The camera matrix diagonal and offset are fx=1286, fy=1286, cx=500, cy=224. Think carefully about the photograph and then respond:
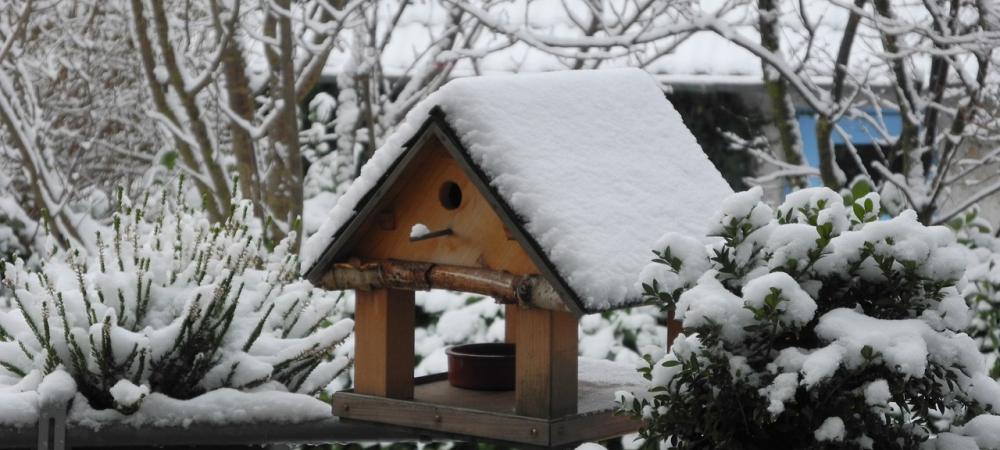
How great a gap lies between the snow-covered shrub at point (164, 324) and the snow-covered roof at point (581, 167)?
1.37 ft

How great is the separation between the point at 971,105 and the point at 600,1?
1841 millimetres

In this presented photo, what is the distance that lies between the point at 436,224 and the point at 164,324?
832 millimetres

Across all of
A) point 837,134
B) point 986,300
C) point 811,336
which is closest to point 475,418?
point 811,336

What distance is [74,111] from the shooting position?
7672mm

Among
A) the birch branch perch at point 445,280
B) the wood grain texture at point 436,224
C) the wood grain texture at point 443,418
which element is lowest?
the wood grain texture at point 443,418

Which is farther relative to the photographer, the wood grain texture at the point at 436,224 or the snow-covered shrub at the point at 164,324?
the snow-covered shrub at the point at 164,324

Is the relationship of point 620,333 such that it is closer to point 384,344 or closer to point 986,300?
point 986,300

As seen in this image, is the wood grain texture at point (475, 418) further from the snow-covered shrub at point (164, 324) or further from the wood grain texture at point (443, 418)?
the snow-covered shrub at point (164, 324)

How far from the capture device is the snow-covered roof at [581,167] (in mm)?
2480

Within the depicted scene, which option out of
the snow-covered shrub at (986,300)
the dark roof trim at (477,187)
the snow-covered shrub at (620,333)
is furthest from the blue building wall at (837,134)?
the dark roof trim at (477,187)

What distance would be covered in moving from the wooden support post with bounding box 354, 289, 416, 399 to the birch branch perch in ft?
0.17

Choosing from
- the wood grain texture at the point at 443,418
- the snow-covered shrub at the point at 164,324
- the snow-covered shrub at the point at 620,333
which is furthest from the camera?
the snow-covered shrub at the point at 620,333

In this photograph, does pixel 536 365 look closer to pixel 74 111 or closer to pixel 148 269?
pixel 148 269

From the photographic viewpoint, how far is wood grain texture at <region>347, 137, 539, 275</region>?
266 centimetres
